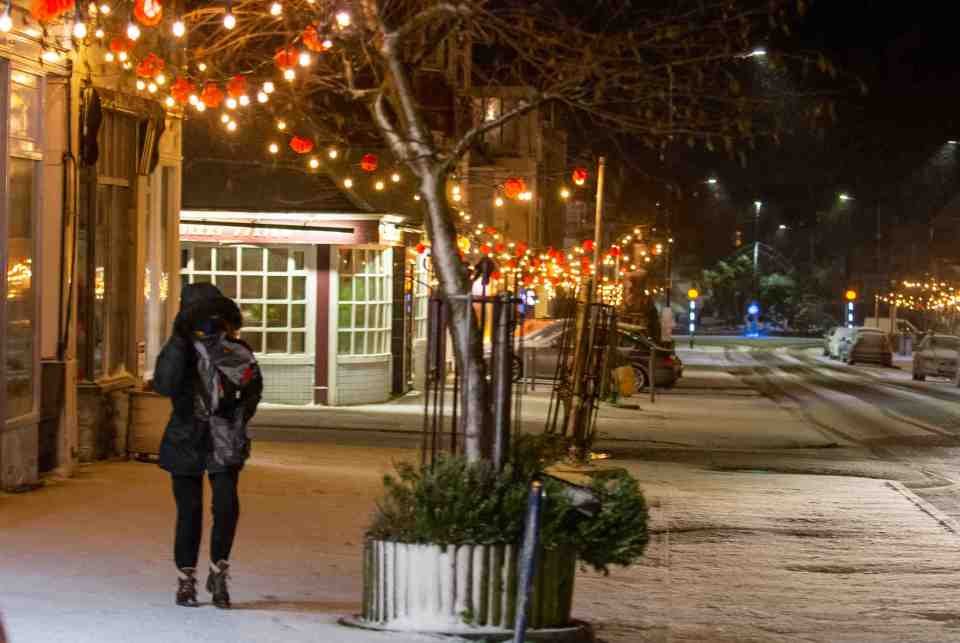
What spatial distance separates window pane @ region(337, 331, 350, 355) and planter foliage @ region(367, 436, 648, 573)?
16.4m

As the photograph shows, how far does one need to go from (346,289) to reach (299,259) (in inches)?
38.1

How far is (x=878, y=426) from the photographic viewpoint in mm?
26859

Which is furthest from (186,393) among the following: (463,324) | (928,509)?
(928,509)

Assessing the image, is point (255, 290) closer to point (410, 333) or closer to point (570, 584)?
point (410, 333)

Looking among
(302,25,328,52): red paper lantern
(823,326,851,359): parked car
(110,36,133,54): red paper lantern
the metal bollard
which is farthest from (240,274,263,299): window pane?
(823,326,851,359): parked car

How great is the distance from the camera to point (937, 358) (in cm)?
4488

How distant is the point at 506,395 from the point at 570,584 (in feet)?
3.51

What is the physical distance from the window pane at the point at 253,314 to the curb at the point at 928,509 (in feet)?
35.8

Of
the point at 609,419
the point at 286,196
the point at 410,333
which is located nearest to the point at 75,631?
the point at 286,196

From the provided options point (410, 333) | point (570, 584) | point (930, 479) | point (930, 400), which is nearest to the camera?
point (570, 584)

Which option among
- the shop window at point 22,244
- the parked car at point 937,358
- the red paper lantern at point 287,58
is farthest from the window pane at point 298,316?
the parked car at point 937,358

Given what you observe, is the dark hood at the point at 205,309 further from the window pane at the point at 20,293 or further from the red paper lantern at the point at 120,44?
the red paper lantern at the point at 120,44

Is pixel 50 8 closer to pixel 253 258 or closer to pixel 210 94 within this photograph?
pixel 210 94

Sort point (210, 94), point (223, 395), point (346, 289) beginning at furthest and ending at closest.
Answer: point (346, 289) → point (210, 94) → point (223, 395)
